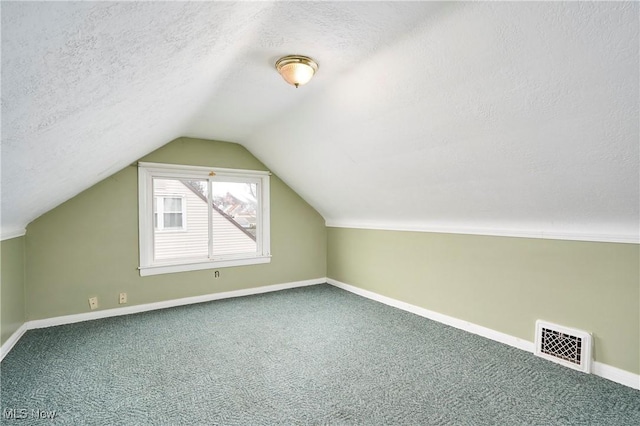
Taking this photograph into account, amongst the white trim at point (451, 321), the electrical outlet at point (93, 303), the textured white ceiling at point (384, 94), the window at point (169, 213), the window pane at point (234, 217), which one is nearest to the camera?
the textured white ceiling at point (384, 94)

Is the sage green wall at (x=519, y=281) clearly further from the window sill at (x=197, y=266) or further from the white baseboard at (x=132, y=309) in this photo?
the window sill at (x=197, y=266)

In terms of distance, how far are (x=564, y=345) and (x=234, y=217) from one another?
3881mm

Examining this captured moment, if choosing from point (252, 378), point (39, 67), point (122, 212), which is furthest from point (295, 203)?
point (39, 67)

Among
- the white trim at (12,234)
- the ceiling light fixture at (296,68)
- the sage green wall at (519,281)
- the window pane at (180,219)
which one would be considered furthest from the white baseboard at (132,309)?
the ceiling light fixture at (296,68)

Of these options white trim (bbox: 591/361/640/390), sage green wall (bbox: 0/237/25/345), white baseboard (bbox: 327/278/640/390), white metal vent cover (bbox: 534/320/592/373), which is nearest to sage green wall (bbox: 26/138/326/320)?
sage green wall (bbox: 0/237/25/345)

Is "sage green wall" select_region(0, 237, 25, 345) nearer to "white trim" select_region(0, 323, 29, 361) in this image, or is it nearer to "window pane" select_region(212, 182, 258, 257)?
"white trim" select_region(0, 323, 29, 361)

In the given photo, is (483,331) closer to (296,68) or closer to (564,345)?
(564,345)

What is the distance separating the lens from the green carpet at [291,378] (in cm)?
199

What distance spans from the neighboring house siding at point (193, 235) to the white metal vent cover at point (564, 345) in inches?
140

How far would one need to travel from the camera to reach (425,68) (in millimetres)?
2062

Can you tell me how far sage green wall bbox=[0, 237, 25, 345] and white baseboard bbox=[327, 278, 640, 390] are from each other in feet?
12.1

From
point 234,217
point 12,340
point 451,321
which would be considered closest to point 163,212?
point 234,217

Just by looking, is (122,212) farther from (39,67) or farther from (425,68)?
(425,68)

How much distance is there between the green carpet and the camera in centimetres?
199
